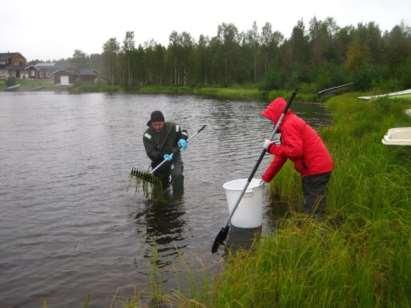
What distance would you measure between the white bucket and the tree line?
1504 inches

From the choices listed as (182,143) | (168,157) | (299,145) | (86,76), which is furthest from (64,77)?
(299,145)

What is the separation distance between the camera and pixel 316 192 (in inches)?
253

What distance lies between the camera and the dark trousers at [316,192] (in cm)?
632

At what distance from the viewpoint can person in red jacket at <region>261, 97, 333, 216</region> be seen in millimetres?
6023

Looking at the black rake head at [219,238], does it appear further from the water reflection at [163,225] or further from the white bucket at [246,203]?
the water reflection at [163,225]

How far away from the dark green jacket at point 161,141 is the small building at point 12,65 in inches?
5251

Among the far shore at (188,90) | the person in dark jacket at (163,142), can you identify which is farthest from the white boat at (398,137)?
the far shore at (188,90)

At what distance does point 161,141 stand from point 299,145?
4.79 metres

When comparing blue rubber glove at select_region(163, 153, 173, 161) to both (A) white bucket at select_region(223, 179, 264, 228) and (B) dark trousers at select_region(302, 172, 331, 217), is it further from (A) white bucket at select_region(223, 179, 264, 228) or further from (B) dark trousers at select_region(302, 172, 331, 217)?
(B) dark trousers at select_region(302, 172, 331, 217)

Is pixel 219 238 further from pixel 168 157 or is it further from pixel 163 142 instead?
pixel 163 142

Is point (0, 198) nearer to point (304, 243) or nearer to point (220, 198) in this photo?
point (220, 198)

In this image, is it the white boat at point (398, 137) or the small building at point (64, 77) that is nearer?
the white boat at point (398, 137)

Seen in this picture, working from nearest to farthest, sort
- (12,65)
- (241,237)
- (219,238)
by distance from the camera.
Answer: (219,238) < (241,237) < (12,65)

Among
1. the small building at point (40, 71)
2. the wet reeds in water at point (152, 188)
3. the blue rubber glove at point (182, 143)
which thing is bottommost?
the wet reeds in water at point (152, 188)
